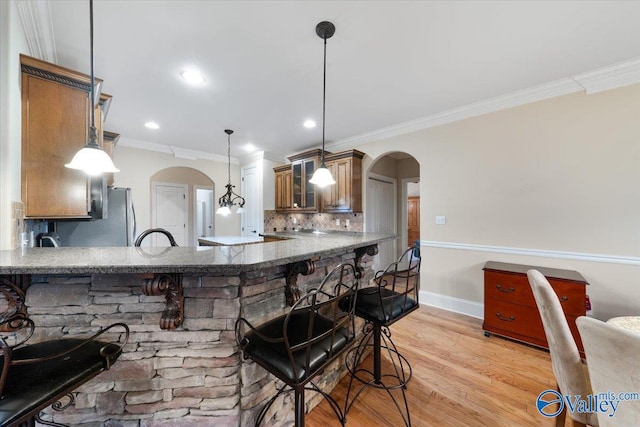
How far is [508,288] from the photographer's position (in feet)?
8.16

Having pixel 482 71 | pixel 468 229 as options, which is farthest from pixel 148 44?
pixel 468 229

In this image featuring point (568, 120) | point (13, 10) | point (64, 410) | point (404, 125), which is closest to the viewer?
point (64, 410)

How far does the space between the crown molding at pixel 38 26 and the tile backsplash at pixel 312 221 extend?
150 inches

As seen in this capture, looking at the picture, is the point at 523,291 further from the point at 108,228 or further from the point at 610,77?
the point at 108,228

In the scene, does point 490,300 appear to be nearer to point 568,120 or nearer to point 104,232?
point 568,120

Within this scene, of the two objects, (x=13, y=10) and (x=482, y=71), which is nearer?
(x=13, y=10)

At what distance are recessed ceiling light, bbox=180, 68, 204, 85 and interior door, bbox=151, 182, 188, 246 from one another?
3.43 meters

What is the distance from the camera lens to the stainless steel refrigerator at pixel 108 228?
2877 millimetres

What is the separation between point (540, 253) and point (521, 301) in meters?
0.64

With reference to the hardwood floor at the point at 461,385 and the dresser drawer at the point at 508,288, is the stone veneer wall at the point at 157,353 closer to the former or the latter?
the hardwood floor at the point at 461,385

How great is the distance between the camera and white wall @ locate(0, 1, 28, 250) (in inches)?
54.8

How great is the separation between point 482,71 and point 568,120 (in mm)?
1115

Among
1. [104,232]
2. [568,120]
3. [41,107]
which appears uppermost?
[568,120]

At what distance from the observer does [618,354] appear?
77cm
